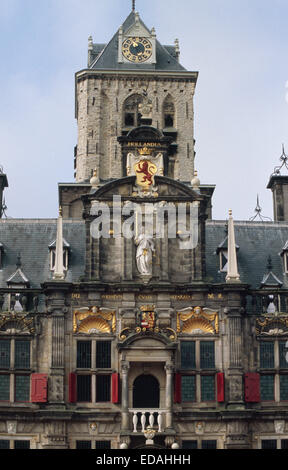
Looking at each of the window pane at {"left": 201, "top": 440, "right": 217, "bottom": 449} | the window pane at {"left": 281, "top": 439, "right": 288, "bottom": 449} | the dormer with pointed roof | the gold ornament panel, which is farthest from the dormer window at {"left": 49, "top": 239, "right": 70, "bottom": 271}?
the window pane at {"left": 281, "top": 439, "right": 288, "bottom": 449}

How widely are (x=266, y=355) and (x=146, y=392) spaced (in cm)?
672

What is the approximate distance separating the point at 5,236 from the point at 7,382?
31.4ft

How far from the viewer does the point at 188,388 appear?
5619 centimetres

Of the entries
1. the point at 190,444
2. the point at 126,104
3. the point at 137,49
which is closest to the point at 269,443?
the point at 190,444

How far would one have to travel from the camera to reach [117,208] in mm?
58500

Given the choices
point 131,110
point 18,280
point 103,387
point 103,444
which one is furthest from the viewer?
point 131,110

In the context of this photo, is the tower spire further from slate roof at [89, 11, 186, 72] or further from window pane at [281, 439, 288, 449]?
slate roof at [89, 11, 186, 72]

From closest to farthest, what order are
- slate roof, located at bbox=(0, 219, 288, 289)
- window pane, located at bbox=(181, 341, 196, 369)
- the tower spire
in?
window pane, located at bbox=(181, 341, 196, 369) → the tower spire → slate roof, located at bbox=(0, 219, 288, 289)

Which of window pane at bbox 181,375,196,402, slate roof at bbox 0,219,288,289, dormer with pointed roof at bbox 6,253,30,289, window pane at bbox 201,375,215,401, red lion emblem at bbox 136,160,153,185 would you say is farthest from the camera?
slate roof at bbox 0,219,288,289

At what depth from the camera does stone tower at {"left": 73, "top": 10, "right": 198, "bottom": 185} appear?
78312mm

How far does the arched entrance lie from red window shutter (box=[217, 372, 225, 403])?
318cm

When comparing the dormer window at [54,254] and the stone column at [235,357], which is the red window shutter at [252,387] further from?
the dormer window at [54,254]

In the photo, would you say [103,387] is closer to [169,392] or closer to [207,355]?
[169,392]

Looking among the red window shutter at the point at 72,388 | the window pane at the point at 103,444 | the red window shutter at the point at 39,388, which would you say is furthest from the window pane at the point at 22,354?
the window pane at the point at 103,444
